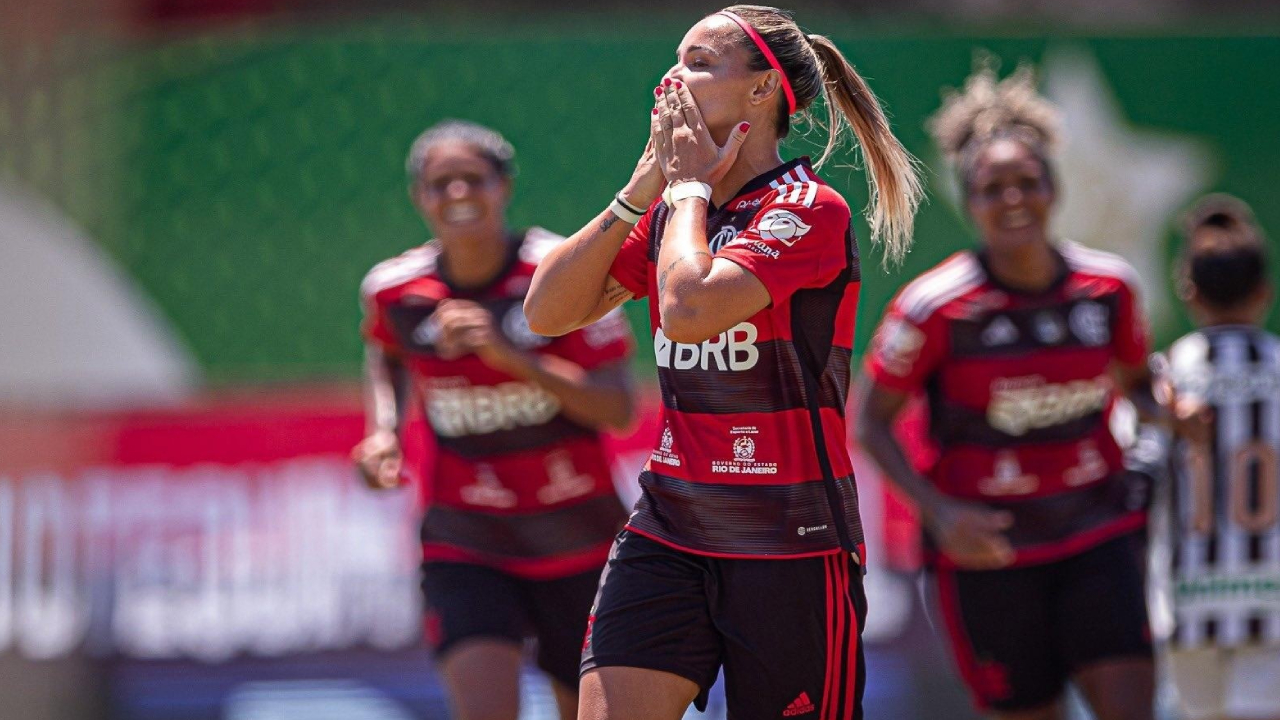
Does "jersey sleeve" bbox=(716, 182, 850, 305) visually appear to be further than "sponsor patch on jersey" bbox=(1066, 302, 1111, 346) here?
No

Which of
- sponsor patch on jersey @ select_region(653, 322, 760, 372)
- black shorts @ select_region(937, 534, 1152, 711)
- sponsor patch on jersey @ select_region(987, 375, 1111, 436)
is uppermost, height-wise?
sponsor patch on jersey @ select_region(653, 322, 760, 372)

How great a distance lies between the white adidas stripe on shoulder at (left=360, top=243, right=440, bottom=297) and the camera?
17.5ft

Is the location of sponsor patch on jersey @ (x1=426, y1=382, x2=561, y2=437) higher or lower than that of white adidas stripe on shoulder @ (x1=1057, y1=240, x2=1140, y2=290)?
lower

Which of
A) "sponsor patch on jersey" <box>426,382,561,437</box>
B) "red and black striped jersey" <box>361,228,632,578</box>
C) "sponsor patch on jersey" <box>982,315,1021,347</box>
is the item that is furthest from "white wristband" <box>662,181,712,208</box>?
"sponsor patch on jersey" <box>982,315,1021,347</box>

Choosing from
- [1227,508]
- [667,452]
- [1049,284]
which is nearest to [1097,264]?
[1049,284]

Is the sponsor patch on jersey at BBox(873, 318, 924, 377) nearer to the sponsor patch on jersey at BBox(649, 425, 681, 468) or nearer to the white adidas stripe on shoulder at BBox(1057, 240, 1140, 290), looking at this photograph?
the white adidas stripe on shoulder at BBox(1057, 240, 1140, 290)

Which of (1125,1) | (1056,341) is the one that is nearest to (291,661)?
(1056,341)

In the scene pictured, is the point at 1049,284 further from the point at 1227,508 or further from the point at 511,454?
the point at 511,454

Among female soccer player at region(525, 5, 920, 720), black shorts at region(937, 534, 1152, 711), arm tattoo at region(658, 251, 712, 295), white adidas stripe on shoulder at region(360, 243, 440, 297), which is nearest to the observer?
arm tattoo at region(658, 251, 712, 295)

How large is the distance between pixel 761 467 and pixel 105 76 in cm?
562

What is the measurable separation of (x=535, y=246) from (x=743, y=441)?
1.98 m

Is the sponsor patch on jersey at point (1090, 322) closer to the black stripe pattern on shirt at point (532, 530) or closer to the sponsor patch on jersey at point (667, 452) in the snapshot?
the black stripe pattern on shirt at point (532, 530)

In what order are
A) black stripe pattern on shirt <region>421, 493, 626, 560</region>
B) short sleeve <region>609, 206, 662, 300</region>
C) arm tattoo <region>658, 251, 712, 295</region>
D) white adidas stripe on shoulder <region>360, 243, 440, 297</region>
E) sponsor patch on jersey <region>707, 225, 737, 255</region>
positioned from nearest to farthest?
1. arm tattoo <region>658, 251, 712, 295</region>
2. sponsor patch on jersey <region>707, 225, 737, 255</region>
3. short sleeve <region>609, 206, 662, 300</region>
4. black stripe pattern on shirt <region>421, 493, 626, 560</region>
5. white adidas stripe on shoulder <region>360, 243, 440, 297</region>

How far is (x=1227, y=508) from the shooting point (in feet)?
17.0
